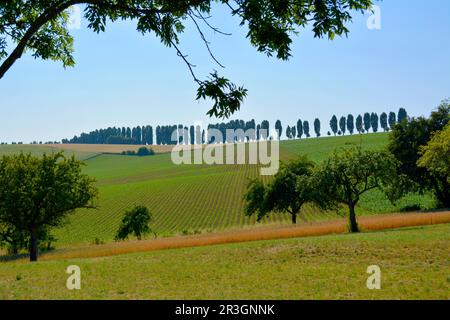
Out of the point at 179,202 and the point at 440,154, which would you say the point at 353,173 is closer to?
the point at 440,154

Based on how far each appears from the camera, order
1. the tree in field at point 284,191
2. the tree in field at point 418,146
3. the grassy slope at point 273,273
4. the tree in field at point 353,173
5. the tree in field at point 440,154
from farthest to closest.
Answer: the tree in field at point 418,146 < the tree in field at point 284,191 < the tree in field at point 440,154 < the tree in field at point 353,173 < the grassy slope at point 273,273

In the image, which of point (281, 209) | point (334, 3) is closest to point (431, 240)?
point (334, 3)

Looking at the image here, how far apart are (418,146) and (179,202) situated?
2006 inches

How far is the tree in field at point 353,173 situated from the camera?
135ft

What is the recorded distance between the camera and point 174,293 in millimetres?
16312

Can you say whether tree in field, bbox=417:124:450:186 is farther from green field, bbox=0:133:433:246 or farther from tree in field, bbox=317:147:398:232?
tree in field, bbox=317:147:398:232

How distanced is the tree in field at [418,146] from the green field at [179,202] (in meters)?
5.48

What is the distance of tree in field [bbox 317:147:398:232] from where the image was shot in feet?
135

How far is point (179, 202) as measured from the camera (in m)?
97.2

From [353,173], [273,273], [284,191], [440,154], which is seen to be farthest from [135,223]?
[273,273]

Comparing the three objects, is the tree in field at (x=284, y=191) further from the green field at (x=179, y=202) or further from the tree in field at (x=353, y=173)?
the tree in field at (x=353, y=173)

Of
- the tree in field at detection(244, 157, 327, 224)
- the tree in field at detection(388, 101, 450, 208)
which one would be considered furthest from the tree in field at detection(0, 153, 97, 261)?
the tree in field at detection(388, 101, 450, 208)

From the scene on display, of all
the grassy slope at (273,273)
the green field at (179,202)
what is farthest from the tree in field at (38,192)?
the grassy slope at (273,273)
